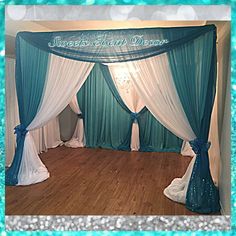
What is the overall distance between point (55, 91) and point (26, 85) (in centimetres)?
28

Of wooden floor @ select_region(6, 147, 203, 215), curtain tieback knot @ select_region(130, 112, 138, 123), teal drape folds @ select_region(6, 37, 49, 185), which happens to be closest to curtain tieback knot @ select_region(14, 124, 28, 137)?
teal drape folds @ select_region(6, 37, 49, 185)

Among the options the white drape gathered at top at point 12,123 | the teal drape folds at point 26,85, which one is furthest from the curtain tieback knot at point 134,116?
the teal drape folds at point 26,85

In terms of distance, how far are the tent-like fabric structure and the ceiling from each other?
7 cm

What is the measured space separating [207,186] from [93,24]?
167 centimetres

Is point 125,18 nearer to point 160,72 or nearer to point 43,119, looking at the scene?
point 160,72

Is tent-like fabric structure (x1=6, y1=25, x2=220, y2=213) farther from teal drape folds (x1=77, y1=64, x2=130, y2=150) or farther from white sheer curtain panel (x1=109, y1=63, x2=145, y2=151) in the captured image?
teal drape folds (x1=77, y1=64, x2=130, y2=150)

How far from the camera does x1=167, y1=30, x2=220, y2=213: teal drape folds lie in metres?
2.68

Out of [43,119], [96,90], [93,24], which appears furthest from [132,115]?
[93,24]

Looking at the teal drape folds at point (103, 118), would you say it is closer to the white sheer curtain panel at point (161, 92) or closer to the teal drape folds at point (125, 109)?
the teal drape folds at point (125, 109)

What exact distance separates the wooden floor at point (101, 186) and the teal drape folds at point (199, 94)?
0.79 ft

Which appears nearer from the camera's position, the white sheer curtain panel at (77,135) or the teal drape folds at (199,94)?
the teal drape folds at (199,94)

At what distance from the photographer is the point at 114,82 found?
4.29 m

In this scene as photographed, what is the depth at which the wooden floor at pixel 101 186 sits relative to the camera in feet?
8.52

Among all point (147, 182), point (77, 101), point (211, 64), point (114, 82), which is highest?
point (211, 64)
